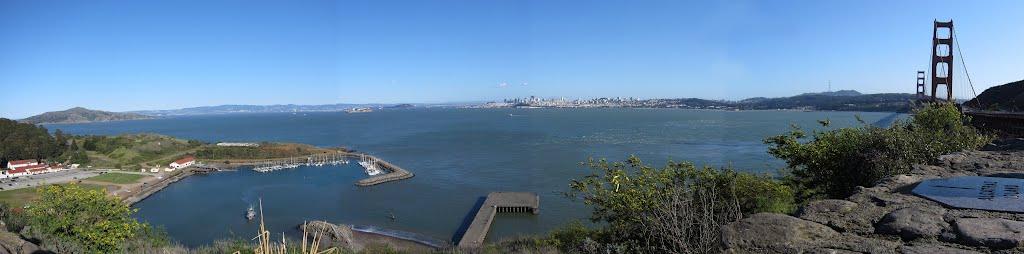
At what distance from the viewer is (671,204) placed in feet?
10.5

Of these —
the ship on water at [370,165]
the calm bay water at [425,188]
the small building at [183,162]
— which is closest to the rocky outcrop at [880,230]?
the calm bay water at [425,188]

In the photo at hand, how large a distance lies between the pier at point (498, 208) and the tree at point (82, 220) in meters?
10.2

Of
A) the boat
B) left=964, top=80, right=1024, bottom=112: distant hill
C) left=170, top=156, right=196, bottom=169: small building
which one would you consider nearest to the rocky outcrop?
the boat

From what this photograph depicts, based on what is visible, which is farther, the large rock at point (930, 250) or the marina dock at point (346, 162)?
the marina dock at point (346, 162)

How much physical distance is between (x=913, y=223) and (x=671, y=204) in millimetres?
1305

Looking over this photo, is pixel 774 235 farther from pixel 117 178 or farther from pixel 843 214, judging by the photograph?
pixel 117 178

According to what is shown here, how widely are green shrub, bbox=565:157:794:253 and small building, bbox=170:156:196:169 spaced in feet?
140

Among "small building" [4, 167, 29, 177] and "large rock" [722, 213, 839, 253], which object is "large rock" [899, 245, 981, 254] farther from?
"small building" [4, 167, 29, 177]

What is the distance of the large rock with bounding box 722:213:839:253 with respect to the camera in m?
2.79

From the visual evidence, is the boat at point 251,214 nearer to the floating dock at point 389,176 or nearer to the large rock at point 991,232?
the floating dock at point 389,176

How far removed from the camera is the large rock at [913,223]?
282 cm

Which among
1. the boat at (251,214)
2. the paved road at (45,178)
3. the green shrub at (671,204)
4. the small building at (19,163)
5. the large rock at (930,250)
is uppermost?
the large rock at (930,250)

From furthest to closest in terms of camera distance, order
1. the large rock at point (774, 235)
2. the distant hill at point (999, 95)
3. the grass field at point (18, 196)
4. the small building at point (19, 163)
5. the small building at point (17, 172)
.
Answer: the small building at point (19, 163), the small building at point (17, 172), the distant hill at point (999, 95), the grass field at point (18, 196), the large rock at point (774, 235)

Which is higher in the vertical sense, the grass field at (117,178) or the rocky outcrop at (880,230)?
the rocky outcrop at (880,230)
